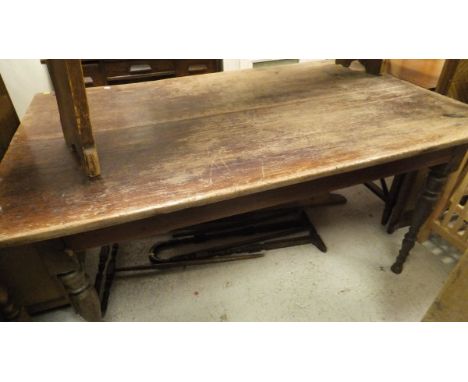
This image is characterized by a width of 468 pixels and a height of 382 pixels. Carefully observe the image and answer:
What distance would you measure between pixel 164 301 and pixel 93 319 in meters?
0.54

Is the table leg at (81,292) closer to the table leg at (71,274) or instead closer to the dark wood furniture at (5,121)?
the table leg at (71,274)

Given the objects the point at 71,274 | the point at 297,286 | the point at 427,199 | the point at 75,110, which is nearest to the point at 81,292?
the point at 71,274

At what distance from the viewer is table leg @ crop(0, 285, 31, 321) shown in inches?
40.5

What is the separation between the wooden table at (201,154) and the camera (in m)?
0.71

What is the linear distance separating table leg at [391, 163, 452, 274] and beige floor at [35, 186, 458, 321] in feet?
0.49

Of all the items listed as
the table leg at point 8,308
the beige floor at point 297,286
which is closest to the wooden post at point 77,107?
the table leg at point 8,308

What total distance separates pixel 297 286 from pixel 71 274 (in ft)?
3.22

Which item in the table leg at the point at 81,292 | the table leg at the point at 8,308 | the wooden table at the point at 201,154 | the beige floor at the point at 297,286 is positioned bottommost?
the beige floor at the point at 297,286

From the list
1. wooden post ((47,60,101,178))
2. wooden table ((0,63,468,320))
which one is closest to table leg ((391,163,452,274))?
wooden table ((0,63,468,320))

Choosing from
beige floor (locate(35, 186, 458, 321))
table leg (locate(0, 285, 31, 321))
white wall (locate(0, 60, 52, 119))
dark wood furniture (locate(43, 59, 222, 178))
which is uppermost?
dark wood furniture (locate(43, 59, 222, 178))

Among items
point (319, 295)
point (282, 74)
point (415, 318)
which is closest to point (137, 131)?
point (282, 74)

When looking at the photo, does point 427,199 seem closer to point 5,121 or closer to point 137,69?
point 5,121

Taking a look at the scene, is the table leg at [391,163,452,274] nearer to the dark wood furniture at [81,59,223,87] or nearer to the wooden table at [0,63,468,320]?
the wooden table at [0,63,468,320]

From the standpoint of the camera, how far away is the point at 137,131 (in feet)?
3.17
